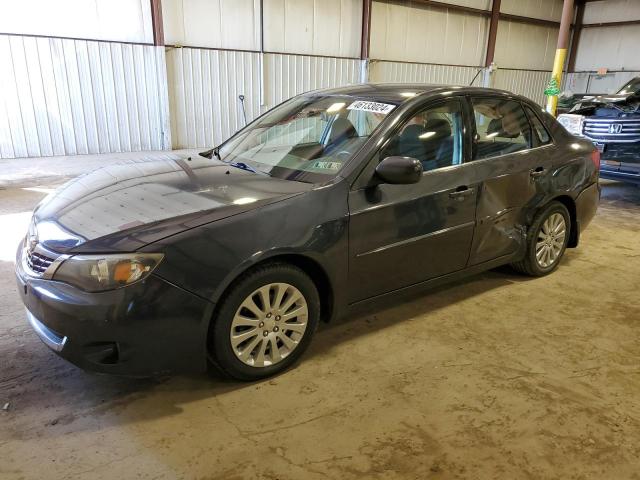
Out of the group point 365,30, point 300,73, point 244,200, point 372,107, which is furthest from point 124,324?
point 365,30

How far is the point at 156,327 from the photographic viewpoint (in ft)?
7.29

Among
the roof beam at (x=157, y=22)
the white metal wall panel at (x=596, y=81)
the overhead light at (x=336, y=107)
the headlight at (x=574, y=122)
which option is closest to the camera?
the overhead light at (x=336, y=107)

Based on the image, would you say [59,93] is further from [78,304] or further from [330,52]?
[78,304]

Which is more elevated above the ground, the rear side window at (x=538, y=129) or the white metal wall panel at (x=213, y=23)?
the white metal wall panel at (x=213, y=23)

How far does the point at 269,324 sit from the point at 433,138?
5.11 feet

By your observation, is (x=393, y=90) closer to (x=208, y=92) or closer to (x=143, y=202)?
(x=143, y=202)

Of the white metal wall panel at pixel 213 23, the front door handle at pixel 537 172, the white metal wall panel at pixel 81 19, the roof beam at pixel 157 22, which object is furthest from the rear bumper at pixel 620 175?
the white metal wall panel at pixel 81 19

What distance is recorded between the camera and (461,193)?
3197mm

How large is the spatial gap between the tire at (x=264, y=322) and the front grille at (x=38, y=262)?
0.80m

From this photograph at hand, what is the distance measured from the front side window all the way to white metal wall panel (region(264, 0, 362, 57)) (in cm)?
912

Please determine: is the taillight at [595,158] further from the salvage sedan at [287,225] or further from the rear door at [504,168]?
the rear door at [504,168]

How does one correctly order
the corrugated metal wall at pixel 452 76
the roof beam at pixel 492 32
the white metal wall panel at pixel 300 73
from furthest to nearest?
the roof beam at pixel 492 32 < the corrugated metal wall at pixel 452 76 < the white metal wall panel at pixel 300 73

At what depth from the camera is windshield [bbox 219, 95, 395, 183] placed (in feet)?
9.51

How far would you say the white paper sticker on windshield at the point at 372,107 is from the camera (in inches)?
120
